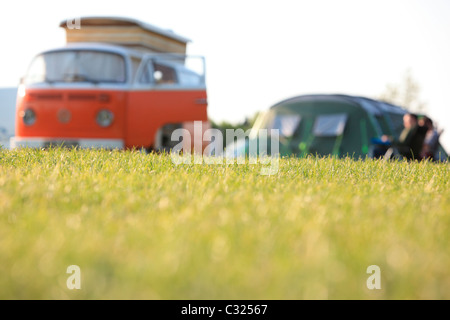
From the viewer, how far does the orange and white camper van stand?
734 cm

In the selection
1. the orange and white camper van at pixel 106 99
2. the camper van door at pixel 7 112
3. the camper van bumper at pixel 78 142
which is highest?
the orange and white camper van at pixel 106 99

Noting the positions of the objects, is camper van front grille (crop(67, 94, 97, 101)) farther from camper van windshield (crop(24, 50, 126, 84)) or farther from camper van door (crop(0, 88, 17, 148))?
camper van door (crop(0, 88, 17, 148))

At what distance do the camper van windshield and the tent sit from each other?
407 centimetres

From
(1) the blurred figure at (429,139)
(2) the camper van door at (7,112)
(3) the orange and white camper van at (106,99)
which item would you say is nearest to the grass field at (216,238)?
(3) the orange and white camper van at (106,99)

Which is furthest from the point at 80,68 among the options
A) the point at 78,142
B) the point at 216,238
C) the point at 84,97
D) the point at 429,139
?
the point at 429,139

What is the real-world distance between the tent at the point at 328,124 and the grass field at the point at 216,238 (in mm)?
7018

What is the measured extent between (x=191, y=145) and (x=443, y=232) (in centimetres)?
515

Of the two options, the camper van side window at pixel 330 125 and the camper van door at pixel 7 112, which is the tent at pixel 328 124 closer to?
the camper van side window at pixel 330 125

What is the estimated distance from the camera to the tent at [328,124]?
36.1 feet

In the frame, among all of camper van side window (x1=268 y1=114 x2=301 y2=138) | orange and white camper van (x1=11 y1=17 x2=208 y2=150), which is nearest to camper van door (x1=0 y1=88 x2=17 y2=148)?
orange and white camper van (x1=11 y1=17 x2=208 y2=150)

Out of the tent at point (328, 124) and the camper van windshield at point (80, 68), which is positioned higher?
the camper van windshield at point (80, 68)

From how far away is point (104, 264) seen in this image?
208 centimetres

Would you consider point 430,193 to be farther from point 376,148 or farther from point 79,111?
point 376,148

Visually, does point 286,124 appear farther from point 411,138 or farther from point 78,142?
point 78,142
